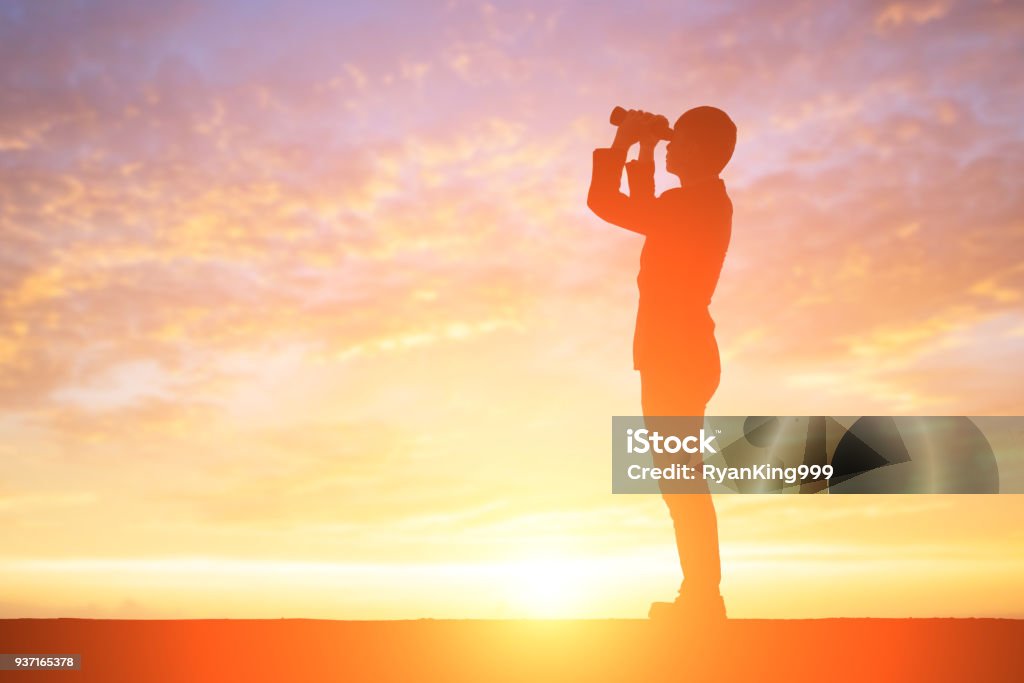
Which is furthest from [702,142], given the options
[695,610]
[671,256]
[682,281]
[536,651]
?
[536,651]

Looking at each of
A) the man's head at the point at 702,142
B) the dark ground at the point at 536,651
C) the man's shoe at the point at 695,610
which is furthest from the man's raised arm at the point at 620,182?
the dark ground at the point at 536,651

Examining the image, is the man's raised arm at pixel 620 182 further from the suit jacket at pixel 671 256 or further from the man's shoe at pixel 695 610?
the man's shoe at pixel 695 610

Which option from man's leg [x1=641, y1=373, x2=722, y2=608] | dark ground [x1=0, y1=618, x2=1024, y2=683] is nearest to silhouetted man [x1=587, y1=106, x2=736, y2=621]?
man's leg [x1=641, y1=373, x2=722, y2=608]

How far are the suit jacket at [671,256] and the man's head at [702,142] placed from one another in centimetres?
14

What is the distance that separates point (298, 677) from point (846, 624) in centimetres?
437

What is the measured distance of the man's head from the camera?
661cm

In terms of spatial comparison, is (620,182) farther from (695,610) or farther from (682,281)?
(695,610)

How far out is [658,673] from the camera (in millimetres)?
5227

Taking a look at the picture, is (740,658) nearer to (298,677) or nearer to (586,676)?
(586,676)

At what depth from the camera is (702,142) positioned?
662 cm

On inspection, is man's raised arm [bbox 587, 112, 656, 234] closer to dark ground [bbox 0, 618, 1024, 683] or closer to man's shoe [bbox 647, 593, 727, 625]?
man's shoe [bbox 647, 593, 727, 625]

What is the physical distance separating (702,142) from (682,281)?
1061 mm

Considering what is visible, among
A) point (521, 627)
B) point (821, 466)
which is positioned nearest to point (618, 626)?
point (521, 627)

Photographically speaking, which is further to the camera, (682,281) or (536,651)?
(682,281)
